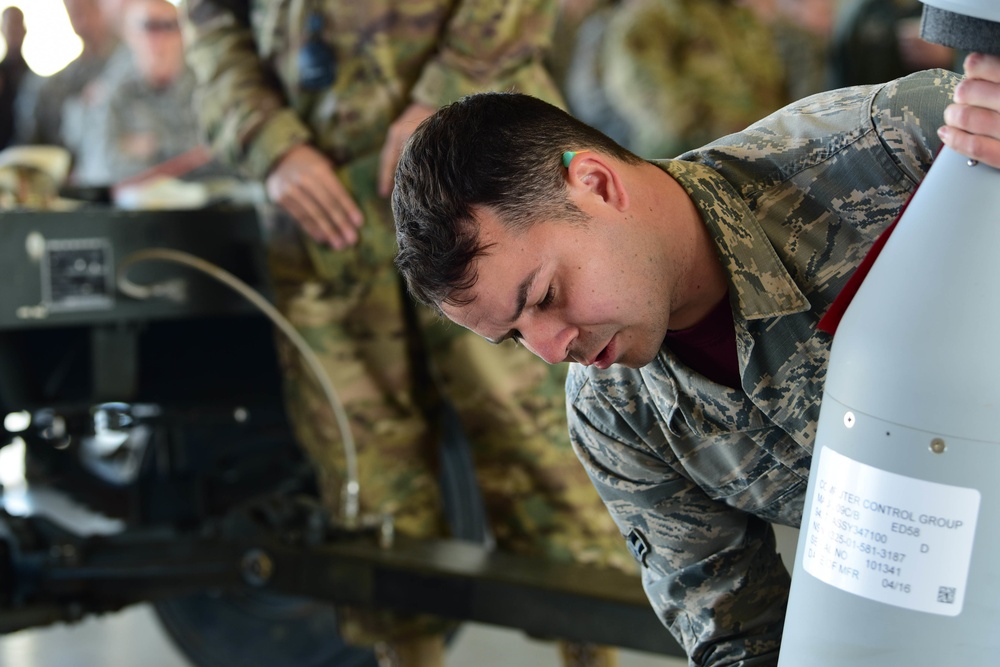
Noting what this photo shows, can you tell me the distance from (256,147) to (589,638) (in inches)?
39.3

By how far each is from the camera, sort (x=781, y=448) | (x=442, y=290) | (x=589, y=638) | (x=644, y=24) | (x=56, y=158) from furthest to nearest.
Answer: (x=644, y=24) → (x=56, y=158) → (x=589, y=638) → (x=781, y=448) → (x=442, y=290)

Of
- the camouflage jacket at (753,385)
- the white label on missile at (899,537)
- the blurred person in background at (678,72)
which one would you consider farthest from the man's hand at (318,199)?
the white label on missile at (899,537)

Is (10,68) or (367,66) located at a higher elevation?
(367,66)

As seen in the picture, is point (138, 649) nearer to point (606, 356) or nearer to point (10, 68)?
point (606, 356)

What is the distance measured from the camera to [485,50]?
2.07m

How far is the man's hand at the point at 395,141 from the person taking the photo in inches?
80.7

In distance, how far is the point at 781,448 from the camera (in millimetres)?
1239

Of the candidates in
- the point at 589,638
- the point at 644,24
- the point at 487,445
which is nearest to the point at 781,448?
the point at 589,638

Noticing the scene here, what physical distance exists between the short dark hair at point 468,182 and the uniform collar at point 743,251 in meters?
0.13

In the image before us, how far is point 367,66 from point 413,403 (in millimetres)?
587

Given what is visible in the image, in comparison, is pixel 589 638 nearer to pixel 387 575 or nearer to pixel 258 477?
pixel 387 575

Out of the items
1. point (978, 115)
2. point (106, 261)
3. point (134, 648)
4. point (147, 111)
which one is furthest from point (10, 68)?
point (978, 115)

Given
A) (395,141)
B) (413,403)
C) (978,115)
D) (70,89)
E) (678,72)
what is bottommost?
(70,89)

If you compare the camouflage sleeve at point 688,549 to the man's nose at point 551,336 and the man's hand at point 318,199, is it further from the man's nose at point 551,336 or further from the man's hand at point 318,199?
the man's hand at point 318,199
